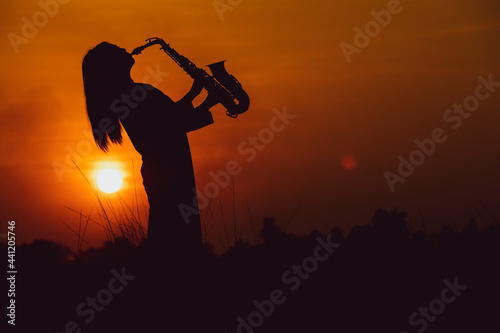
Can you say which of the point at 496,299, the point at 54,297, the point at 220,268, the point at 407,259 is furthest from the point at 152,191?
the point at 496,299

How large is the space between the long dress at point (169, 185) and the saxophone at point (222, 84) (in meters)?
1.21

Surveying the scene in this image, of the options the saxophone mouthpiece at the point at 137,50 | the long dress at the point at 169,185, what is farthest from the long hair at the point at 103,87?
the saxophone mouthpiece at the point at 137,50

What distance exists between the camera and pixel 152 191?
29.6ft

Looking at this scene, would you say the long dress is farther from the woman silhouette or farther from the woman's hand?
the woman's hand

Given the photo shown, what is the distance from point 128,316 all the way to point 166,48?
13.0 feet

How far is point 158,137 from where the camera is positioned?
895 cm

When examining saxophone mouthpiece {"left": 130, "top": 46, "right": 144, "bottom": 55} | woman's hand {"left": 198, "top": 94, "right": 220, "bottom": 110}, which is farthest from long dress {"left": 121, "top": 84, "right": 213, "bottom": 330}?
saxophone mouthpiece {"left": 130, "top": 46, "right": 144, "bottom": 55}

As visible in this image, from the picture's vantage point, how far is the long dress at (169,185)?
29.0 feet

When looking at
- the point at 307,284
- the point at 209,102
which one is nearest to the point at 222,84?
the point at 209,102

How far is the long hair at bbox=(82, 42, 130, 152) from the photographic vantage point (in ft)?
29.6

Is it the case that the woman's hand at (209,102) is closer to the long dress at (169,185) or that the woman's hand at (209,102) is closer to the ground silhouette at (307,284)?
the long dress at (169,185)

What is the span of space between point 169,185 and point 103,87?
4.54ft

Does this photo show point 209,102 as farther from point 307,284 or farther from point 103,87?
point 307,284

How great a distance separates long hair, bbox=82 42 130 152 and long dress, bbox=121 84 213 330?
8.5 inches
